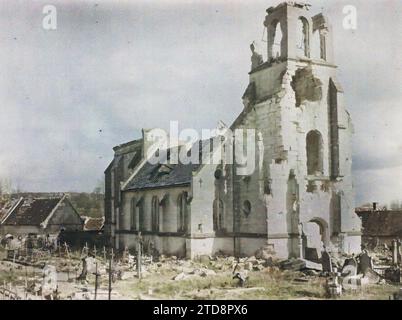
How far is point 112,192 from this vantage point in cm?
4481

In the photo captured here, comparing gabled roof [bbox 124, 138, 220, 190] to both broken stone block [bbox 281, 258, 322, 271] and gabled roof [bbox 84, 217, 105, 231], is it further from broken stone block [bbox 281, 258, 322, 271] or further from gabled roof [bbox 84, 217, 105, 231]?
gabled roof [bbox 84, 217, 105, 231]

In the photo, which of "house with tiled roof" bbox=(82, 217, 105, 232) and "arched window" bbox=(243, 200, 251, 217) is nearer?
"arched window" bbox=(243, 200, 251, 217)

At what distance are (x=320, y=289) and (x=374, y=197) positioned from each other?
7994 mm

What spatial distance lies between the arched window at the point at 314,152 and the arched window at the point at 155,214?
1160 cm

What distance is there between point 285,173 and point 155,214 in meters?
11.6

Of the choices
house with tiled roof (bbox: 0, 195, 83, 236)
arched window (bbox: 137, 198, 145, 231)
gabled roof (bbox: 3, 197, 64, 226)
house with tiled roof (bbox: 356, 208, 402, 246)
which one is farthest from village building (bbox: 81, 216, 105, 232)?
house with tiled roof (bbox: 356, 208, 402, 246)

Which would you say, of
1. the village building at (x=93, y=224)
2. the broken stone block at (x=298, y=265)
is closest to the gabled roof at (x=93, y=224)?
the village building at (x=93, y=224)

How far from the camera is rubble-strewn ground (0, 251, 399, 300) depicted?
20.6m

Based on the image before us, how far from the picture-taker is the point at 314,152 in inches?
1256

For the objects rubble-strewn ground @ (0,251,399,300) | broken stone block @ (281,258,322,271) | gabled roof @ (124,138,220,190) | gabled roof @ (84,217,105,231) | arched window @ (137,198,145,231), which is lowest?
rubble-strewn ground @ (0,251,399,300)

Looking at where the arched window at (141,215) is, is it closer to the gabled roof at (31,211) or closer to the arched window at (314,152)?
the gabled roof at (31,211)

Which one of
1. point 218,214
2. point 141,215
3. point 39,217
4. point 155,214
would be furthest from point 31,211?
point 218,214
